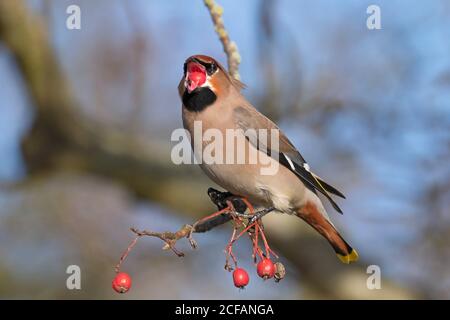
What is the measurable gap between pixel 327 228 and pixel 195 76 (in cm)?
110

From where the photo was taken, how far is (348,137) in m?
6.02

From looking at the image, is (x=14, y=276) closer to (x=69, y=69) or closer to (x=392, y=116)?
(x=69, y=69)

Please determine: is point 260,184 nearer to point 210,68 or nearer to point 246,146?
point 246,146

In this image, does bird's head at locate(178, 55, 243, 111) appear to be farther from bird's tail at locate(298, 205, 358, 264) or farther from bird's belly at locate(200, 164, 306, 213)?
bird's tail at locate(298, 205, 358, 264)

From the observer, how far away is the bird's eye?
Answer: 12.8 ft

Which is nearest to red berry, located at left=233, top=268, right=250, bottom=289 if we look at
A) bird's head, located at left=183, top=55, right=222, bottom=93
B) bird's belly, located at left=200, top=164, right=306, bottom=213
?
bird's belly, located at left=200, top=164, right=306, bottom=213

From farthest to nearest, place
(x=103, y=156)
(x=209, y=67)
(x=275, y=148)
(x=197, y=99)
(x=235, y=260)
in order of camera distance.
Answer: (x=103, y=156), (x=275, y=148), (x=197, y=99), (x=209, y=67), (x=235, y=260)

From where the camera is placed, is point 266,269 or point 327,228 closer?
point 266,269

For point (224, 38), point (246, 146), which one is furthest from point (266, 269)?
point (224, 38)

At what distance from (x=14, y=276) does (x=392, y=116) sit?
3.20 metres

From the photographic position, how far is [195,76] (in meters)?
3.93

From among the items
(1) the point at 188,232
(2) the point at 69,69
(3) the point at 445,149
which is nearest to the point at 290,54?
(3) the point at 445,149

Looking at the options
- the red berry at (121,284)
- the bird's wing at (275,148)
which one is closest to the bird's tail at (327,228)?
the bird's wing at (275,148)

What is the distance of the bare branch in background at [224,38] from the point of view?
3.85 meters
